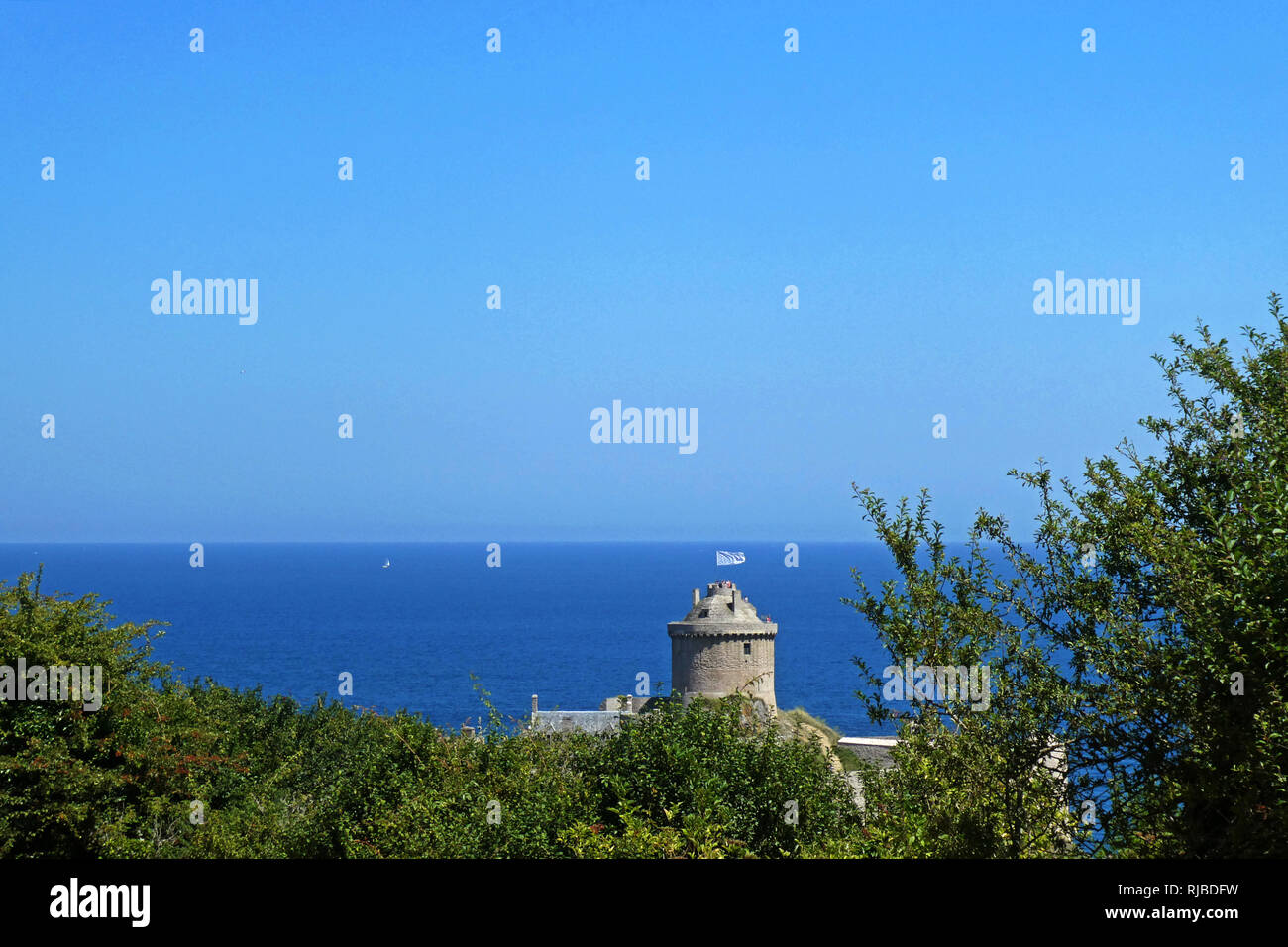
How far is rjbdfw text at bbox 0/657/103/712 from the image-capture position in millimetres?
23531

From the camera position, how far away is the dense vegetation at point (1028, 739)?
8.97 metres

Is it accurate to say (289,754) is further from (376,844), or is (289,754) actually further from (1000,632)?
(1000,632)

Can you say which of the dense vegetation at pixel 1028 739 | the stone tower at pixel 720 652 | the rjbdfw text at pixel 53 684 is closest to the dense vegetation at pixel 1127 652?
the dense vegetation at pixel 1028 739

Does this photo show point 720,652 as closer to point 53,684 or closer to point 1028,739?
point 53,684

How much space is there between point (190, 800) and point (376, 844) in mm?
7564

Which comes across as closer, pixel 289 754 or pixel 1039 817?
pixel 1039 817

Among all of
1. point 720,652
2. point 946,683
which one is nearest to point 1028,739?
point 946,683

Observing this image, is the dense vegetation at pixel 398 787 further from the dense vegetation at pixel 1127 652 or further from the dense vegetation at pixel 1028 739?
the dense vegetation at pixel 1127 652

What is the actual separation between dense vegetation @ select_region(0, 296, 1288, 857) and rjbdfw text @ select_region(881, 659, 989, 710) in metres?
0.09

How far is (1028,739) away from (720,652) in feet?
144

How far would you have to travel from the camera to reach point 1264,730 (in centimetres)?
829

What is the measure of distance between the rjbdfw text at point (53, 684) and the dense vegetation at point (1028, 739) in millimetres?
329

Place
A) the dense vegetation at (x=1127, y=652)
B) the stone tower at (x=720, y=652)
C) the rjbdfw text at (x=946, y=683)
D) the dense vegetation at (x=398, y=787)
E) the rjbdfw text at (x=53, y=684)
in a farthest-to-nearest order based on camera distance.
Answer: the stone tower at (x=720, y=652)
the rjbdfw text at (x=53, y=684)
the dense vegetation at (x=398, y=787)
the rjbdfw text at (x=946, y=683)
the dense vegetation at (x=1127, y=652)
